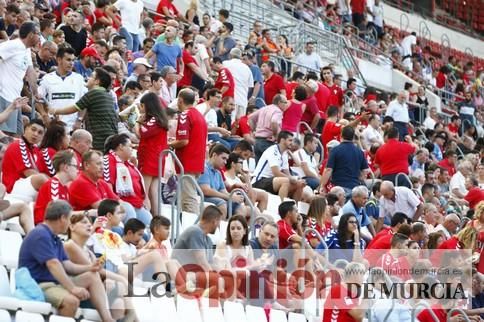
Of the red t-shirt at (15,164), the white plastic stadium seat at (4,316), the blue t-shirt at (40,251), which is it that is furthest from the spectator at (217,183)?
the white plastic stadium seat at (4,316)

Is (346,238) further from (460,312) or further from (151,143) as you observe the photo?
(151,143)

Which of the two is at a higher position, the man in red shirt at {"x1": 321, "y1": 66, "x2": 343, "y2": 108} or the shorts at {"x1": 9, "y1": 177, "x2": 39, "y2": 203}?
the man in red shirt at {"x1": 321, "y1": 66, "x2": 343, "y2": 108}

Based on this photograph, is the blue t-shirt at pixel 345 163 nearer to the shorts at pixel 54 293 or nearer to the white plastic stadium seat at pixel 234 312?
the white plastic stadium seat at pixel 234 312

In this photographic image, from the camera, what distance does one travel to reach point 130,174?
14.2m

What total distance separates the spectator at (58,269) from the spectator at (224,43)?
12.7m

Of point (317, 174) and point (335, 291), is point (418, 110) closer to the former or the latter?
point (317, 174)

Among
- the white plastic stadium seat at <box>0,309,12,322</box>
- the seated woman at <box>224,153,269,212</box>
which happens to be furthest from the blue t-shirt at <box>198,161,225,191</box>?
the white plastic stadium seat at <box>0,309,12,322</box>

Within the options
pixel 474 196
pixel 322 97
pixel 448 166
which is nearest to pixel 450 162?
pixel 448 166

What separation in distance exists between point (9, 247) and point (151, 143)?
11.3 feet

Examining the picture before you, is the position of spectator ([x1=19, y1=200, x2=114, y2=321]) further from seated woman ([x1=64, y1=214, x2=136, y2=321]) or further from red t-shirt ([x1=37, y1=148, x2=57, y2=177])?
red t-shirt ([x1=37, y1=148, x2=57, y2=177])

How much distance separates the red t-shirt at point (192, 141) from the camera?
15594mm

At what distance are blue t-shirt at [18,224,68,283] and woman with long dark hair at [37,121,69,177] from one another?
239cm

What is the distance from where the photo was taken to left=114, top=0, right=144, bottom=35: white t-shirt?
73.8 feet

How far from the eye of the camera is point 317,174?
19531 millimetres
